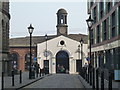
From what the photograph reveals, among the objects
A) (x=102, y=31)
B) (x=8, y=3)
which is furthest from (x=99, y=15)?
(x=8, y=3)

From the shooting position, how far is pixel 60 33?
83.4 m

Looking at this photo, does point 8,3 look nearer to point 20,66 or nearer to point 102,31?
point 102,31

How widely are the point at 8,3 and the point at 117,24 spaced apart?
59.1 feet

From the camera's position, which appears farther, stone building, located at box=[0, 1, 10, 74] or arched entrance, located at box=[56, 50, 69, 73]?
arched entrance, located at box=[56, 50, 69, 73]

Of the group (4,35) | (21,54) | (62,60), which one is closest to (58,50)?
(62,60)

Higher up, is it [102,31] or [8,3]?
[8,3]

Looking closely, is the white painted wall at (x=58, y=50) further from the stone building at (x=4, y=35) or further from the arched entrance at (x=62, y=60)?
the stone building at (x=4, y=35)

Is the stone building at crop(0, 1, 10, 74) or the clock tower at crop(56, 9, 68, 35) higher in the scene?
the clock tower at crop(56, 9, 68, 35)

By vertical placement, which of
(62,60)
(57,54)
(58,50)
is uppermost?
(58,50)

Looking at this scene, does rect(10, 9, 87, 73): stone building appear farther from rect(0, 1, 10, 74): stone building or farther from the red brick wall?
rect(0, 1, 10, 74): stone building

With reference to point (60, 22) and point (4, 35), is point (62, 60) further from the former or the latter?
point (4, 35)

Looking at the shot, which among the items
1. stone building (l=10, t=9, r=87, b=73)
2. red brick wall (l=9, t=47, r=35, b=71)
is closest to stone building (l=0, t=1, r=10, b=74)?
stone building (l=10, t=9, r=87, b=73)

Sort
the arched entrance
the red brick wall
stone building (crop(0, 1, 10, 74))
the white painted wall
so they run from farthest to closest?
1. the red brick wall
2. the arched entrance
3. the white painted wall
4. stone building (crop(0, 1, 10, 74))

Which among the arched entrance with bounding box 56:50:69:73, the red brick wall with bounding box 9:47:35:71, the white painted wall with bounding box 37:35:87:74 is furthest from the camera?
the red brick wall with bounding box 9:47:35:71
